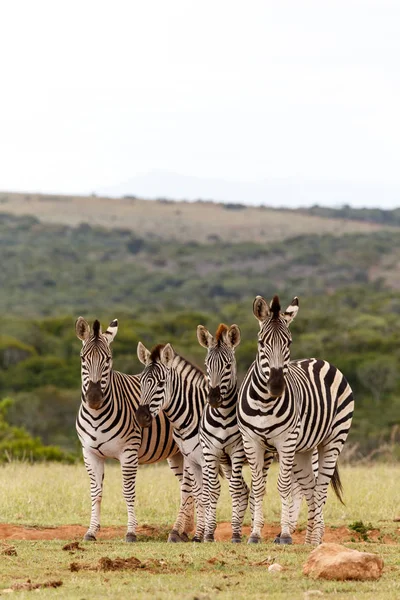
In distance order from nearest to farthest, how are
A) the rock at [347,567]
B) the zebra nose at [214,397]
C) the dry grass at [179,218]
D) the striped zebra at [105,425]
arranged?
the rock at [347,567] < the zebra nose at [214,397] < the striped zebra at [105,425] < the dry grass at [179,218]

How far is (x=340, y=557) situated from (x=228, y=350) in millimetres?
2864

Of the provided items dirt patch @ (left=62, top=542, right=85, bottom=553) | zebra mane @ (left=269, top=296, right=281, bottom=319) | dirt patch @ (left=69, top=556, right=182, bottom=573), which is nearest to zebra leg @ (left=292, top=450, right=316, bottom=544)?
zebra mane @ (left=269, top=296, right=281, bottom=319)

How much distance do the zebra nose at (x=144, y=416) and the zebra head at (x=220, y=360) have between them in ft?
2.07

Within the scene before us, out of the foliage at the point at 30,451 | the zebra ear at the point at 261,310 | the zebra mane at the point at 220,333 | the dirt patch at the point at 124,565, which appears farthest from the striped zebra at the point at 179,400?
the foliage at the point at 30,451

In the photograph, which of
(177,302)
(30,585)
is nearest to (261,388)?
(30,585)

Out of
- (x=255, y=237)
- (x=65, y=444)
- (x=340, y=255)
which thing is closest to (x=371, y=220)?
(x=255, y=237)

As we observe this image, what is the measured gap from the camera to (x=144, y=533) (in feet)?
36.2

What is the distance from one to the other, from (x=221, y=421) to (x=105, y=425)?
3.70 feet

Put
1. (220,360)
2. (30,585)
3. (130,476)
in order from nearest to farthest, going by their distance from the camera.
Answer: (30,585)
(220,360)
(130,476)

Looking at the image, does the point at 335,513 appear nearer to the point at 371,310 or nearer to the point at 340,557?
the point at 340,557

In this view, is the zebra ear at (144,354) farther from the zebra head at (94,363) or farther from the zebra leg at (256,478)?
the zebra leg at (256,478)

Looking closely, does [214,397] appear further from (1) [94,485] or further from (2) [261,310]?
(1) [94,485]

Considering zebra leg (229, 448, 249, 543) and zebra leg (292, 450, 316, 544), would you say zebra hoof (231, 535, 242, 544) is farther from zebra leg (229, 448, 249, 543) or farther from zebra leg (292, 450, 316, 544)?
zebra leg (292, 450, 316, 544)

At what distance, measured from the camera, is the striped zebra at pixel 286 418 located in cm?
949
